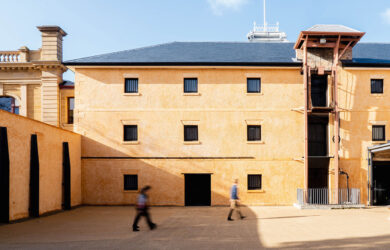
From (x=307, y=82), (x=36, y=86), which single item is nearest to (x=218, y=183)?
(x=307, y=82)

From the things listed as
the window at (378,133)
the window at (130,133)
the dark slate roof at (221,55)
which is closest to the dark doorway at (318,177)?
the window at (378,133)

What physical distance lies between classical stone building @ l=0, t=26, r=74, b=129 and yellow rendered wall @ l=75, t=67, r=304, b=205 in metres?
5.13

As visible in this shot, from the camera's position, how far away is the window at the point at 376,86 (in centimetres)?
2234

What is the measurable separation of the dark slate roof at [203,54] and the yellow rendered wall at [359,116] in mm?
4060

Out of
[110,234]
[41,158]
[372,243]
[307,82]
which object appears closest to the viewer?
[372,243]

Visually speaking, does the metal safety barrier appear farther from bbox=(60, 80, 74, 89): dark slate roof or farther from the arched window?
the arched window

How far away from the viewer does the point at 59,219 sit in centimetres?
1623

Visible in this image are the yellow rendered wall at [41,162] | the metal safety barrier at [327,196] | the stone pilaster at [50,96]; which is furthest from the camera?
the stone pilaster at [50,96]

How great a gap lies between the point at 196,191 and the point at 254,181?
3.61 meters

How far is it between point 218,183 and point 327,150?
23.0ft

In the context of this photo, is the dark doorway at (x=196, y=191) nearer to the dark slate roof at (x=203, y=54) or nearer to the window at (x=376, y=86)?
the dark slate roof at (x=203, y=54)

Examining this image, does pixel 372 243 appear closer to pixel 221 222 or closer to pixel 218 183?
pixel 221 222

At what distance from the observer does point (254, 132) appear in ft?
72.7

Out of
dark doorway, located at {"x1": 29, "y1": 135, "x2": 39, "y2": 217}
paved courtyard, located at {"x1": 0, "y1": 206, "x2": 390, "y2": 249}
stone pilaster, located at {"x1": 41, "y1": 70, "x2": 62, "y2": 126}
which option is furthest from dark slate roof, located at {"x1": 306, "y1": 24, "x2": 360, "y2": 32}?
stone pilaster, located at {"x1": 41, "y1": 70, "x2": 62, "y2": 126}
